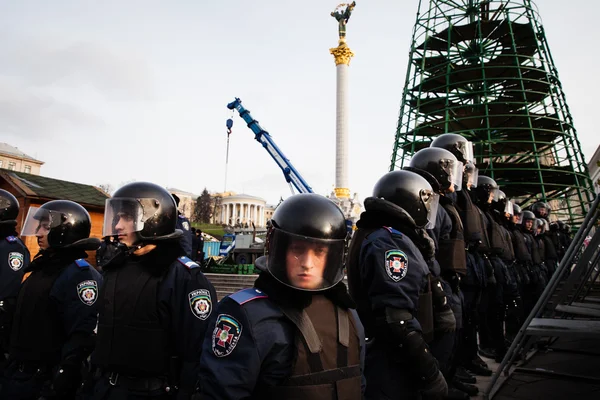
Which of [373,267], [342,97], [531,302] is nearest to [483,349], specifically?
[531,302]

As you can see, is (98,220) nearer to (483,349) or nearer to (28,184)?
(28,184)

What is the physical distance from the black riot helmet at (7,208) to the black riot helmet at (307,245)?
411cm

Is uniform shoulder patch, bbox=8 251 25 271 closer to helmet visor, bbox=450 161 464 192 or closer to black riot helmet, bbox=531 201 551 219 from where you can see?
helmet visor, bbox=450 161 464 192

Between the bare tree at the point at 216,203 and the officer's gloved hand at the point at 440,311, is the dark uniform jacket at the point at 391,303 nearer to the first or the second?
the officer's gloved hand at the point at 440,311

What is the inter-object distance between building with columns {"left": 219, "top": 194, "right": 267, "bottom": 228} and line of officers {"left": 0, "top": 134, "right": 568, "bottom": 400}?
98579 millimetres

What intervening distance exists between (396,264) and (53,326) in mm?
2723

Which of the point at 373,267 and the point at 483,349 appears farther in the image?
the point at 483,349

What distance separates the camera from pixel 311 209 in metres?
1.96

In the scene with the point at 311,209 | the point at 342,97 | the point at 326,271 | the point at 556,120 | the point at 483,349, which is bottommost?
the point at 483,349

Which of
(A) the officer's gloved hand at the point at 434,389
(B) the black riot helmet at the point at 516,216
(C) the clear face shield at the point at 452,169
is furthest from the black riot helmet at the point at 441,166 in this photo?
(B) the black riot helmet at the point at 516,216

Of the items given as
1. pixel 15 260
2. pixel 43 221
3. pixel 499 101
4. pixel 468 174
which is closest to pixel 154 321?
pixel 43 221

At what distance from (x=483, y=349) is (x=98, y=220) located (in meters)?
11.5

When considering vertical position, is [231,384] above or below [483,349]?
above

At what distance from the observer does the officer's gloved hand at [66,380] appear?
281 cm
